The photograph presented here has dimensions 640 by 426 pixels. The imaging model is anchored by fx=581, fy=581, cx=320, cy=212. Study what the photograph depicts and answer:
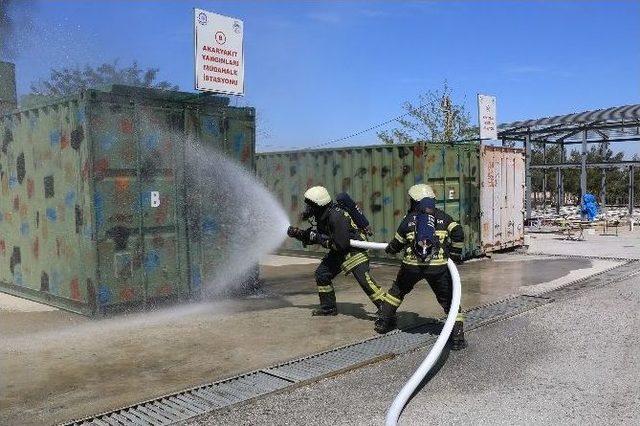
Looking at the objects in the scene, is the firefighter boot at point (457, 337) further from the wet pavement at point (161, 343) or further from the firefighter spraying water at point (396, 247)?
the wet pavement at point (161, 343)

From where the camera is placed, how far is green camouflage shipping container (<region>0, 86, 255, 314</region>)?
6.94 m

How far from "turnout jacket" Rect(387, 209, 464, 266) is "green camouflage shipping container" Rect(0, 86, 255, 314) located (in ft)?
10.8

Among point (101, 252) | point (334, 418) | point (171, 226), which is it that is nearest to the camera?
point (334, 418)

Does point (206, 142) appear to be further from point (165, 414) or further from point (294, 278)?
point (165, 414)

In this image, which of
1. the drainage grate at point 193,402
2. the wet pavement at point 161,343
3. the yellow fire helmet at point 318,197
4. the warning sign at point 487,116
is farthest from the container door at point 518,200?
the drainage grate at point 193,402

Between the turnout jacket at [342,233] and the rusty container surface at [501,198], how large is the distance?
21.6ft

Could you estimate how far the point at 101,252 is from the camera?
694 cm

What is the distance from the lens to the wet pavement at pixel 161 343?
4.56 meters

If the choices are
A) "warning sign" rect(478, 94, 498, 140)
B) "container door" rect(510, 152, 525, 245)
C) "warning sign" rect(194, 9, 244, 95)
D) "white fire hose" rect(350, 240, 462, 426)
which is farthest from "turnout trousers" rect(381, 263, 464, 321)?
"warning sign" rect(478, 94, 498, 140)

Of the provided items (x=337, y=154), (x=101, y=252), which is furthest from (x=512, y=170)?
(x=101, y=252)

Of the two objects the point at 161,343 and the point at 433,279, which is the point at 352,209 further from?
the point at 161,343

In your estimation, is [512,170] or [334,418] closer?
[334,418]

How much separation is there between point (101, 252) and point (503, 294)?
5.59 meters

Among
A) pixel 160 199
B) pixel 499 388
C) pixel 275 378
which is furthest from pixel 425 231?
pixel 160 199
